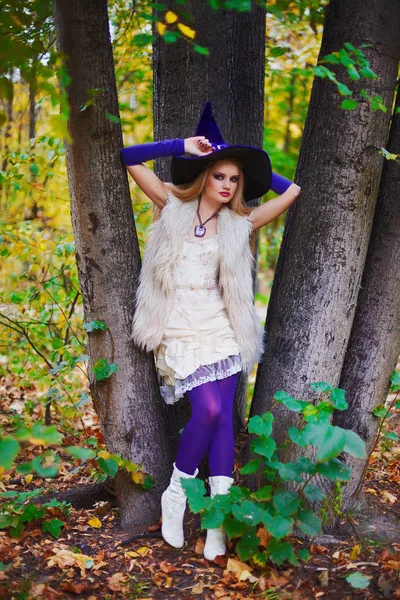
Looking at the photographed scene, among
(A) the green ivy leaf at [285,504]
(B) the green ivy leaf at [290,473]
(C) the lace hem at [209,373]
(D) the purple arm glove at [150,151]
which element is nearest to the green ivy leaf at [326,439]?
(B) the green ivy leaf at [290,473]

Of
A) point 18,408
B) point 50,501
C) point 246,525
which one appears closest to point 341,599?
point 246,525

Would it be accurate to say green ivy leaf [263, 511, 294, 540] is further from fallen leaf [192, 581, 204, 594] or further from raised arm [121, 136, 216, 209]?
raised arm [121, 136, 216, 209]

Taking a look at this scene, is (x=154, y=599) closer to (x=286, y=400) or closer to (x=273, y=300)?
(x=286, y=400)

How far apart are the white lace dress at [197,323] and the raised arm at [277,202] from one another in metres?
0.31

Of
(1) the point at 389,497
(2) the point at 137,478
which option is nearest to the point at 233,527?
(2) the point at 137,478

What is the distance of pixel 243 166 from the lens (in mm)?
3381

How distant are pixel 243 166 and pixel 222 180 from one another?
7.0 inches

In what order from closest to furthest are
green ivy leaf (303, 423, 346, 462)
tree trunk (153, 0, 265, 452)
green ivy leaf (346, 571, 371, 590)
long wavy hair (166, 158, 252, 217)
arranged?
1. green ivy leaf (303, 423, 346, 462)
2. green ivy leaf (346, 571, 371, 590)
3. long wavy hair (166, 158, 252, 217)
4. tree trunk (153, 0, 265, 452)

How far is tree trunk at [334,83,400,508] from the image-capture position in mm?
3383

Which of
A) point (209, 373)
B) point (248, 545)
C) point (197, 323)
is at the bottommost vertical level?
point (248, 545)

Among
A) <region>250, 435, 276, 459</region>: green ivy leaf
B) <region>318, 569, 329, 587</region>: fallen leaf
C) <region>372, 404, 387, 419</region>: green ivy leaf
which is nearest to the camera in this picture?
<region>318, 569, 329, 587</region>: fallen leaf

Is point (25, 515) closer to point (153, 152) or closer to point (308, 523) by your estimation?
point (308, 523)

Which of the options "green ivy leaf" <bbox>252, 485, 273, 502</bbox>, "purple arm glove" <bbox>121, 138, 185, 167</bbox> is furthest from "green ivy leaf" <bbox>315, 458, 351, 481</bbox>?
"purple arm glove" <bbox>121, 138, 185, 167</bbox>

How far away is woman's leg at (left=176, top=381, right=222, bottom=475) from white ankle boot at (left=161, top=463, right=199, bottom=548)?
0.26 feet
